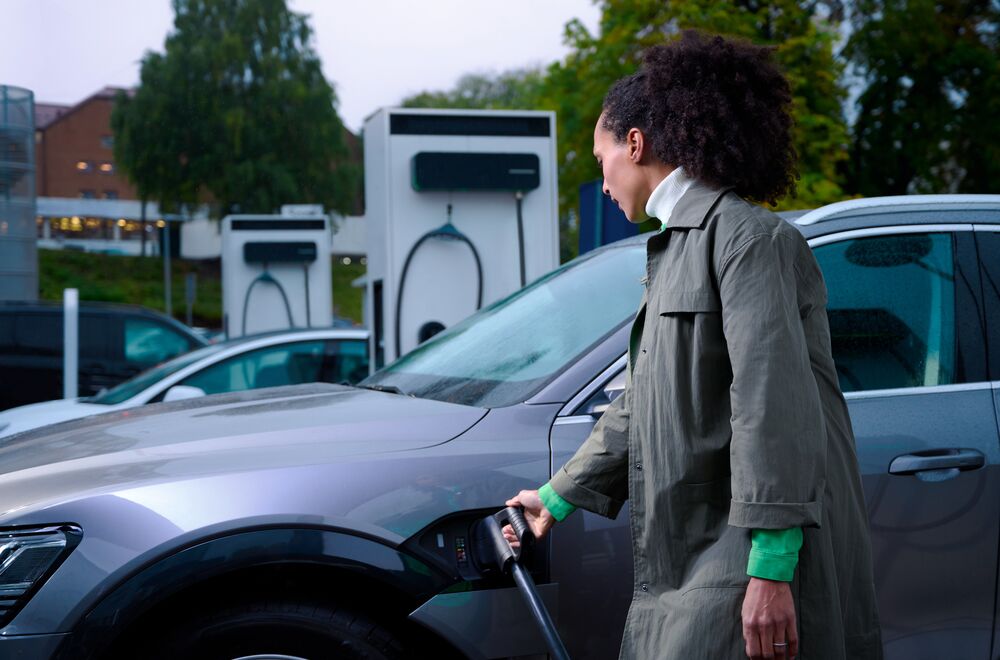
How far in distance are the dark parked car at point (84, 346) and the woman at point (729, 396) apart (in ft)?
25.6

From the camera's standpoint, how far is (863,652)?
6.21 feet

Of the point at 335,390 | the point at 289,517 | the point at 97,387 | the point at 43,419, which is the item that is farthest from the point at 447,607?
the point at 97,387

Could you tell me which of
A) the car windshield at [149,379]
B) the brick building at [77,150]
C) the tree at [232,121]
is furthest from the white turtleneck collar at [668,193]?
the brick building at [77,150]

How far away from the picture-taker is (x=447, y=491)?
94.0 inches

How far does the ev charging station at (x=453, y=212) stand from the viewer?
6.29 metres

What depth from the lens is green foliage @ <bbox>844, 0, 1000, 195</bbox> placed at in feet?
61.2

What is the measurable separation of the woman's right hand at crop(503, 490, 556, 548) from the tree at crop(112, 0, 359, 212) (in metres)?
39.8

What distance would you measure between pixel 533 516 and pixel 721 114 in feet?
2.99

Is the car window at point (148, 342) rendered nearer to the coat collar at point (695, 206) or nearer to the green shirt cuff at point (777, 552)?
the coat collar at point (695, 206)

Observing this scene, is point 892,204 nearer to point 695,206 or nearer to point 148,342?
point 695,206

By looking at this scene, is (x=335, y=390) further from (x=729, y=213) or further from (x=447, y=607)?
(x=729, y=213)

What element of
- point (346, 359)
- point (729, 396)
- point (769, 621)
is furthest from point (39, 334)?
point (769, 621)

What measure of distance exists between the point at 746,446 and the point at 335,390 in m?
1.78

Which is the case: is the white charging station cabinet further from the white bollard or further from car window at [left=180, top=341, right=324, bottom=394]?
car window at [left=180, top=341, right=324, bottom=394]
